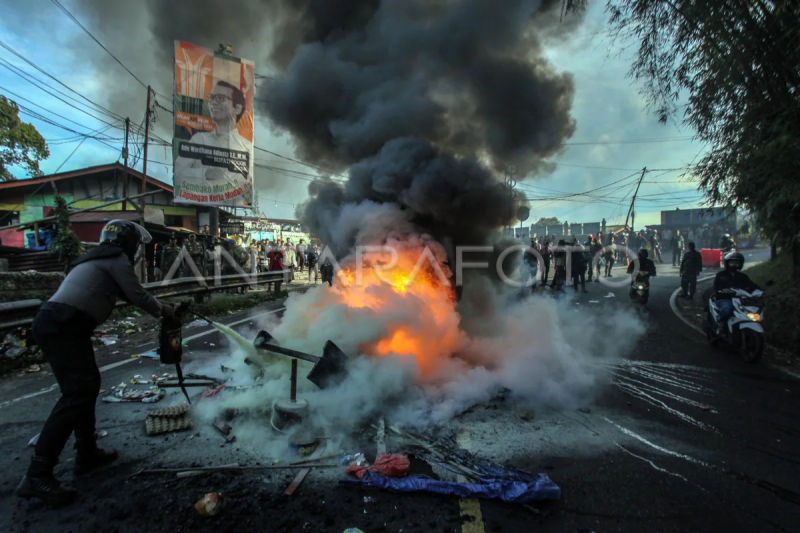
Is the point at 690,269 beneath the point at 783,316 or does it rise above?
above

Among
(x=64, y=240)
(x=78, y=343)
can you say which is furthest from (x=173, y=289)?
(x=78, y=343)

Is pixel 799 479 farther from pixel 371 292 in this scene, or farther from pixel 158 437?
pixel 158 437

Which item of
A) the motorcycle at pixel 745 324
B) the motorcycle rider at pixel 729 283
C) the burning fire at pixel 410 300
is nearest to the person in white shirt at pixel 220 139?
the burning fire at pixel 410 300

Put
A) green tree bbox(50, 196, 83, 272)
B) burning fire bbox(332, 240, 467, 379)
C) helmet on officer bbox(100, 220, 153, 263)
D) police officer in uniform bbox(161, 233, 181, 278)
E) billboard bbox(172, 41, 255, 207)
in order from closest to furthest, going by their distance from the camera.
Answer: helmet on officer bbox(100, 220, 153, 263), burning fire bbox(332, 240, 467, 379), green tree bbox(50, 196, 83, 272), police officer in uniform bbox(161, 233, 181, 278), billboard bbox(172, 41, 255, 207)

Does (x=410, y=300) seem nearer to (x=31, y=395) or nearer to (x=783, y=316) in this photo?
(x=31, y=395)

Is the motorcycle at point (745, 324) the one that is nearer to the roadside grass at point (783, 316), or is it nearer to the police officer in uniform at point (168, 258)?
the roadside grass at point (783, 316)

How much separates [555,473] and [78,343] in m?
3.64

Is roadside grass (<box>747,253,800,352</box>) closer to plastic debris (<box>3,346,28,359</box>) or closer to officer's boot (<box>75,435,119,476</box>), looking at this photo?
officer's boot (<box>75,435,119,476</box>)

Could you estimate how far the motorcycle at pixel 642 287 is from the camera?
10.1 metres

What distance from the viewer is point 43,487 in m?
2.45

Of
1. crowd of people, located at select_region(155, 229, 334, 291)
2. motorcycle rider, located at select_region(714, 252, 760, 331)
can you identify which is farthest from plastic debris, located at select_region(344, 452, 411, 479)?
crowd of people, located at select_region(155, 229, 334, 291)

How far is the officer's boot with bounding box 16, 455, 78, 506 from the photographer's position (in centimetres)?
242

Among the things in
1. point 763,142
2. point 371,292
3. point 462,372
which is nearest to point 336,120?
point 371,292

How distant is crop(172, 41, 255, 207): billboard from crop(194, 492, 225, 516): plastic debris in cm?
1426
